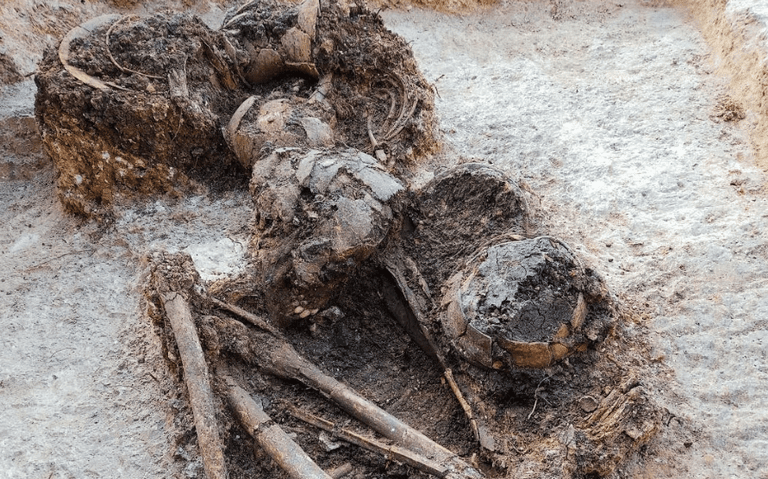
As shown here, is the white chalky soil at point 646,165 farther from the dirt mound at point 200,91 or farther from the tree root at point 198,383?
the tree root at point 198,383

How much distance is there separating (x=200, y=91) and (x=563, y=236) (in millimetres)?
3089

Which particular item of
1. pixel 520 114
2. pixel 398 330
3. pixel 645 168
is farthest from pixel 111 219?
pixel 645 168

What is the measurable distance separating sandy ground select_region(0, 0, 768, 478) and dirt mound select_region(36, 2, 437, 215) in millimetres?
339

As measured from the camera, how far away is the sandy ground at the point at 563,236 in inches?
131

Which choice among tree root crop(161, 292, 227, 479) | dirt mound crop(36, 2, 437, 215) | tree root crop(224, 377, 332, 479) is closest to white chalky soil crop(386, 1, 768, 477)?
dirt mound crop(36, 2, 437, 215)

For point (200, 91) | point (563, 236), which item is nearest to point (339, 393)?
point (563, 236)

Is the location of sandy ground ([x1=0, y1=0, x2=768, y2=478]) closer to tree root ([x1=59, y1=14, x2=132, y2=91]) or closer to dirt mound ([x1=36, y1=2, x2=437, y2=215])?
dirt mound ([x1=36, y1=2, x2=437, y2=215])

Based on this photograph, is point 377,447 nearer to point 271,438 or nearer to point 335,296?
point 271,438

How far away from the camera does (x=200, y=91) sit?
4.98 m

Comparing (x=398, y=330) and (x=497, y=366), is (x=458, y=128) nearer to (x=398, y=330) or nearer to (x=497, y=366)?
(x=398, y=330)

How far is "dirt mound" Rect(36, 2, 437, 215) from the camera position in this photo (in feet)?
15.0

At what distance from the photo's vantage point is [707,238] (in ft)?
13.7

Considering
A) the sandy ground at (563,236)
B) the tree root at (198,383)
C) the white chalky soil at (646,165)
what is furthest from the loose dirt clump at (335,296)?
the white chalky soil at (646,165)

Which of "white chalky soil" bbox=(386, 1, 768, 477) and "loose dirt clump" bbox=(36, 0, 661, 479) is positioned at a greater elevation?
"white chalky soil" bbox=(386, 1, 768, 477)
